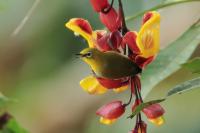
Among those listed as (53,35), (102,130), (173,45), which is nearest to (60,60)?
(53,35)

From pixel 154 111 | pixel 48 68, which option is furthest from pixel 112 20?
pixel 48 68

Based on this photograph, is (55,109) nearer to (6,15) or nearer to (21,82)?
(21,82)

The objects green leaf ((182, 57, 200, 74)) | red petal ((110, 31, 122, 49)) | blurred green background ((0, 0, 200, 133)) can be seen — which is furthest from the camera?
blurred green background ((0, 0, 200, 133))

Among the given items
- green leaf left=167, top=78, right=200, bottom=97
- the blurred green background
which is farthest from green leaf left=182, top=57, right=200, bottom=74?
the blurred green background

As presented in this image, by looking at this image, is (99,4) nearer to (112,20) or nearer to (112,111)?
(112,20)

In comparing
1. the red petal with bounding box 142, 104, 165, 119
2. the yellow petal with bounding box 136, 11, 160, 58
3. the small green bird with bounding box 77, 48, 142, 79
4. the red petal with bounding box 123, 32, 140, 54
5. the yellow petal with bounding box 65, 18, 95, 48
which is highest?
the yellow petal with bounding box 65, 18, 95, 48

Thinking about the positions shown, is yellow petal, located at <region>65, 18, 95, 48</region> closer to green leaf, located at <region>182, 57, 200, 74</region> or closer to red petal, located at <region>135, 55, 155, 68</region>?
red petal, located at <region>135, 55, 155, 68</region>
